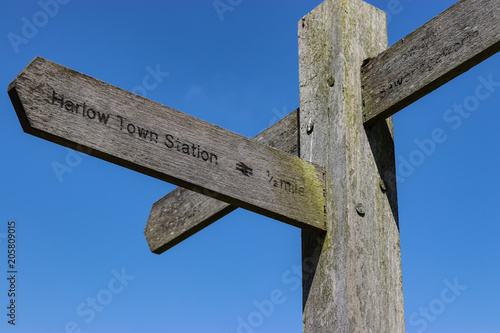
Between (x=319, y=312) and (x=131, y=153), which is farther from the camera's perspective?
(x=319, y=312)

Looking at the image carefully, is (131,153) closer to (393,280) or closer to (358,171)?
(358,171)

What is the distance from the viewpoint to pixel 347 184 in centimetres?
255

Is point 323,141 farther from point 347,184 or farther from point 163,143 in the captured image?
point 163,143

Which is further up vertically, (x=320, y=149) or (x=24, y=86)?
(x=320, y=149)

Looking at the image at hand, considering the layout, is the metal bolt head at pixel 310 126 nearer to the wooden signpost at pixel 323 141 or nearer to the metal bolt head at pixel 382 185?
the wooden signpost at pixel 323 141

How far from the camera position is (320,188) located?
261 centimetres

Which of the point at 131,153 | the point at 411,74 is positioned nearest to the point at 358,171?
the point at 411,74

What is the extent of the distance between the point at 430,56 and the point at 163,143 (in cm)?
99

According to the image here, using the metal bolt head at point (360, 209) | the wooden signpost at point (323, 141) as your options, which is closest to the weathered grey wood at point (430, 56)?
the wooden signpost at point (323, 141)

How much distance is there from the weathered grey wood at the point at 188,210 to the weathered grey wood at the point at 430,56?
1.19ft

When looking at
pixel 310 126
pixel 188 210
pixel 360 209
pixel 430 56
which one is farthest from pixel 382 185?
pixel 188 210

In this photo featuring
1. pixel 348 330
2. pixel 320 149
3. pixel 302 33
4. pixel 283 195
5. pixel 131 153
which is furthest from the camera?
pixel 302 33

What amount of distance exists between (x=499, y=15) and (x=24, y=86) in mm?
1492

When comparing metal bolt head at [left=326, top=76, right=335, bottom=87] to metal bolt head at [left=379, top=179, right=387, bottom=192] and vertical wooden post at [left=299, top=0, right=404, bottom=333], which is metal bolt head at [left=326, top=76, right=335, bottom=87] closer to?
vertical wooden post at [left=299, top=0, right=404, bottom=333]
